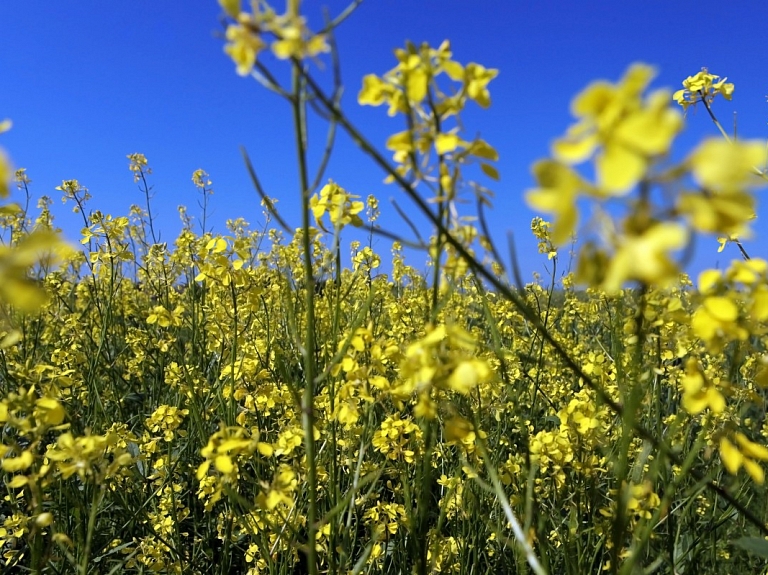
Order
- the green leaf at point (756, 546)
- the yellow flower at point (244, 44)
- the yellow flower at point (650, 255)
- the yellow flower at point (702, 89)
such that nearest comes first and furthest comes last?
the yellow flower at point (650, 255)
the yellow flower at point (244, 44)
the green leaf at point (756, 546)
the yellow flower at point (702, 89)

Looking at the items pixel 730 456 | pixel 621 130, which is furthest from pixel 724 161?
pixel 730 456

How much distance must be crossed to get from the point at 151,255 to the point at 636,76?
3800 mm

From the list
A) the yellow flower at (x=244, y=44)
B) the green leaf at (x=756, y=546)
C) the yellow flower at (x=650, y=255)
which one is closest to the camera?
the yellow flower at (x=650, y=255)

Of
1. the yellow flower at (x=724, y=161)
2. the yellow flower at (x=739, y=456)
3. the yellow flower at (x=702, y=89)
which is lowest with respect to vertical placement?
the yellow flower at (x=739, y=456)

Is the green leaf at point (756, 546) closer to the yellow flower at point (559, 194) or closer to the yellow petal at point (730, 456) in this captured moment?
the yellow petal at point (730, 456)

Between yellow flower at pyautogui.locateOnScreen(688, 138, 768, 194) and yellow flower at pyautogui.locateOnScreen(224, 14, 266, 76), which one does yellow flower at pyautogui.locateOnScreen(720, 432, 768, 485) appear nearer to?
yellow flower at pyautogui.locateOnScreen(688, 138, 768, 194)

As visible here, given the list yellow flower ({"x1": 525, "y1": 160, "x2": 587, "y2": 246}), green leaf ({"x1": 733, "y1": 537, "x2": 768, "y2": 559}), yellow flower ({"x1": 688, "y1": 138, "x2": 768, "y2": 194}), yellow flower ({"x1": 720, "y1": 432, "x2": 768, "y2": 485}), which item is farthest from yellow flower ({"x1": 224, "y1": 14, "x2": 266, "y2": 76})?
green leaf ({"x1": 733, "y1": 537, "x2": 768, "y2": 559})

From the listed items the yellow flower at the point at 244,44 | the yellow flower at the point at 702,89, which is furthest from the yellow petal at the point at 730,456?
the yellow flower at the point at 702,89

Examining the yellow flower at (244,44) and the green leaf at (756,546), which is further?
the green leaf at (756,546)

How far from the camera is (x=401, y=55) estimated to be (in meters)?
0.86

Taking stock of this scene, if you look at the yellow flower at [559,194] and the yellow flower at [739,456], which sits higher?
the yellow flower at [559,194]

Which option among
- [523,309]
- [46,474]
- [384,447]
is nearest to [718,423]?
[384,447]

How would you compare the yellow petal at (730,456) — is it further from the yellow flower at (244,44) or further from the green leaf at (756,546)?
the yellow flower at (244,44)

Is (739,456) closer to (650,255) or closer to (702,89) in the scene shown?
(650,255)
